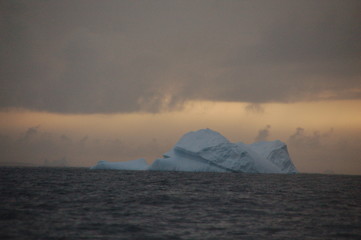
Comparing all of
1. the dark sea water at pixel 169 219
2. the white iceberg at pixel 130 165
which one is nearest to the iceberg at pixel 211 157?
the white iceberg at pixel 130 165

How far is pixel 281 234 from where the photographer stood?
14.2 m

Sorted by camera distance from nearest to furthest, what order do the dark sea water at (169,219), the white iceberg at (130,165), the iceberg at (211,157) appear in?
the dark sea water at (169,219) < the iceberg at (211,157) < the white iceberg at (130,165)

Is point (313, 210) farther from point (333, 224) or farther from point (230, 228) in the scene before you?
point (230, 228)

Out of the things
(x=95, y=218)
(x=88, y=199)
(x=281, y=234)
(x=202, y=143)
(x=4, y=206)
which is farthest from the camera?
(x=202, y=143)

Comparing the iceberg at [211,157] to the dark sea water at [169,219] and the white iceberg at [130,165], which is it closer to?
the white iceberg at [130,165]

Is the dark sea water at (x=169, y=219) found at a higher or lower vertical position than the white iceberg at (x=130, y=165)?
lower

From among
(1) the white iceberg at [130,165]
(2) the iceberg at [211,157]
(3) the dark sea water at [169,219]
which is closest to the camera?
(3) the dark sea water at [169,219]

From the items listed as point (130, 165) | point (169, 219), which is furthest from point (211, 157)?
point (169, 219)

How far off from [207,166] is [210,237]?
52932 mm

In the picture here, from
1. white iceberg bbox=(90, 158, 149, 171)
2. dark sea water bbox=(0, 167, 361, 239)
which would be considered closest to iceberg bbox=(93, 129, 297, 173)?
white iceberg bbox=(90, 158, 149, 171)

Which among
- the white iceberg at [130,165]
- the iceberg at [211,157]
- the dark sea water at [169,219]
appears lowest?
the dark sea water at [169,219]

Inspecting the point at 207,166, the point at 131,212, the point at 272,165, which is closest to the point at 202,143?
the point at 207,166

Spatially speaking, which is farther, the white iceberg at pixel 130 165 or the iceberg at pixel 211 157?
the white iceberg at pixel 130 165

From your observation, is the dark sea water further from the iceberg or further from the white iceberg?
the white iceberg
